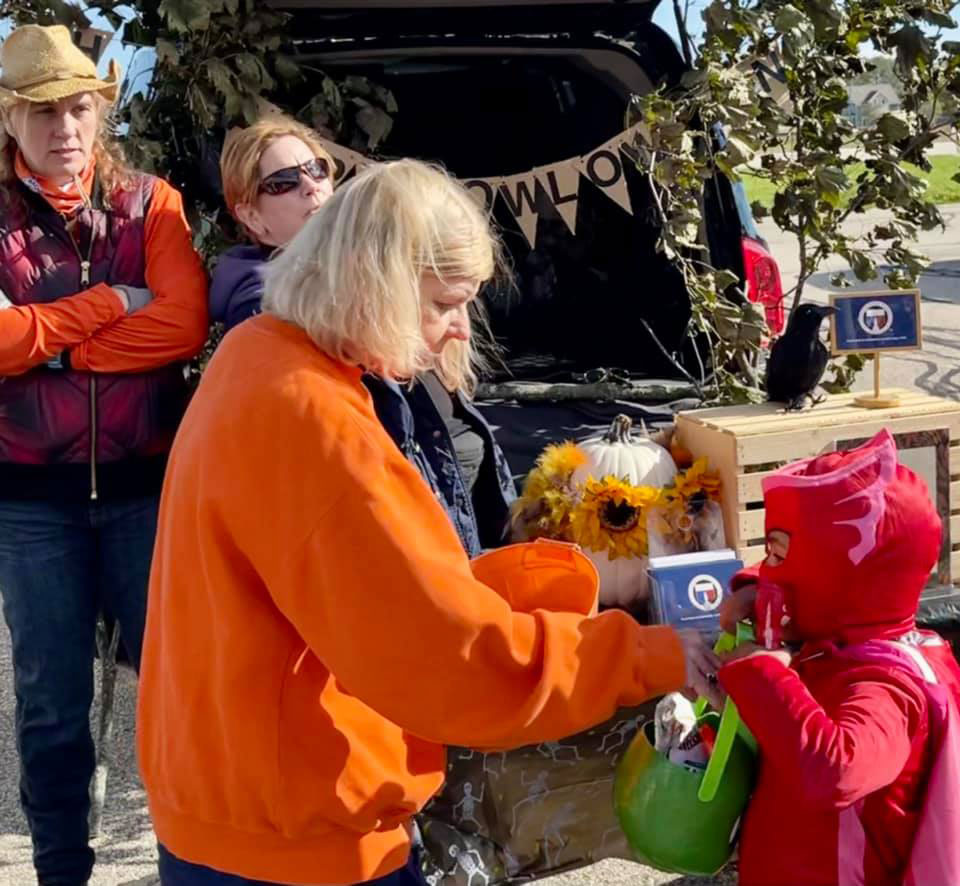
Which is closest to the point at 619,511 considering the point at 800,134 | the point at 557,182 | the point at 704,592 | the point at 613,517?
the point at 613,517

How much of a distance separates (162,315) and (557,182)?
1.77m

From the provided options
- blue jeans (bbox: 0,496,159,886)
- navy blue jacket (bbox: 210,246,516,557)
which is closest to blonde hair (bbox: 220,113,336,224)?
navy blue jacket (bbox: 210,246,516,557)

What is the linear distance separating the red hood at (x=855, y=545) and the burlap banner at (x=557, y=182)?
7.25 feet

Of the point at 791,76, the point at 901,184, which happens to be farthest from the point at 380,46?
the point at 901,184

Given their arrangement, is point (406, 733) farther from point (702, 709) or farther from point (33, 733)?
point (33, 733)

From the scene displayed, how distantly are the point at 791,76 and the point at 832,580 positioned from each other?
1965mm

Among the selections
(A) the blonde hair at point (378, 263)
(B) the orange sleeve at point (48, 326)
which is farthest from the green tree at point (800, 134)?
(A) the blonde hair at point (378, 263)

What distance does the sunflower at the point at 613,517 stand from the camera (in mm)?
2188

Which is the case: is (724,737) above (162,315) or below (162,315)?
below

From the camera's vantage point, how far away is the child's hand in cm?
Answer: 150

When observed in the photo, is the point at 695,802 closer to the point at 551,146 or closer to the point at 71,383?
the point at 71,383

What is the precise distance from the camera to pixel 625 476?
2240mm

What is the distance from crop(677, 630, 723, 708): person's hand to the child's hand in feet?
0.07

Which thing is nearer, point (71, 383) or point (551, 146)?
point (71, 383)
